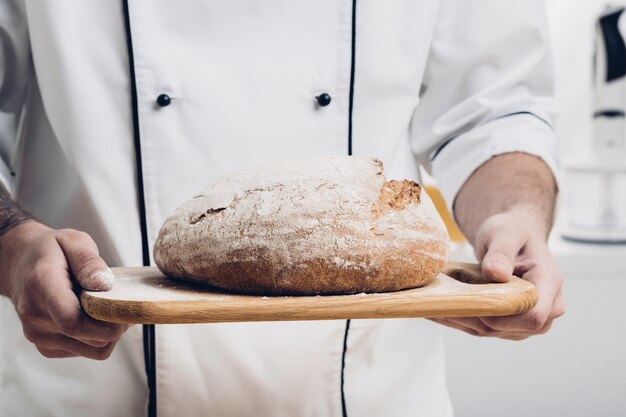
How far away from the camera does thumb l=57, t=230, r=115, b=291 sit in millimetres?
760

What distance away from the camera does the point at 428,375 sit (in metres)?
1.22

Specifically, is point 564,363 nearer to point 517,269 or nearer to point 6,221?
point 517,269

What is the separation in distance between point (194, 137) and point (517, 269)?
1.47 ft

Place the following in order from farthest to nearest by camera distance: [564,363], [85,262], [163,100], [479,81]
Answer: [564,363]
[479,81]
[163,100]
[85,262]

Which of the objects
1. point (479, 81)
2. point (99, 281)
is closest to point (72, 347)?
point (99, 281)

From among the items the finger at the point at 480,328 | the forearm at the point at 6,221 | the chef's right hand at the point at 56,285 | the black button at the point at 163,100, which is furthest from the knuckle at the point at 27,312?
the finger at the point at 480,328

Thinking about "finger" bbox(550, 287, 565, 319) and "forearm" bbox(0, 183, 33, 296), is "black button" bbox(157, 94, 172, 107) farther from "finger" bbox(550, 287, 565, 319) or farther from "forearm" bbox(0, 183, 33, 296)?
"finger" bbox(550, 287, 565, 319)

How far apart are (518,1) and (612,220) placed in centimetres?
78

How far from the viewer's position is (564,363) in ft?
5.87

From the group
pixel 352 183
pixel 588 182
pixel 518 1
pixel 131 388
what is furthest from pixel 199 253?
pixel 588 182

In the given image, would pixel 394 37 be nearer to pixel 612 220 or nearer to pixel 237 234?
pixel 237 234

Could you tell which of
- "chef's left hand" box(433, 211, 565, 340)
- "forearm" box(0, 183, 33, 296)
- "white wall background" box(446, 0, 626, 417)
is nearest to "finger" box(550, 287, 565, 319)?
"chef's left hand" box(433, 211, 565, 340)

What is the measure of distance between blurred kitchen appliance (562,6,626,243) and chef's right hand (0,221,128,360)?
1.30 m

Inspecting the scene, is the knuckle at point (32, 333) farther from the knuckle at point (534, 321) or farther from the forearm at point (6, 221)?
the knuckle at point (534, 321)
